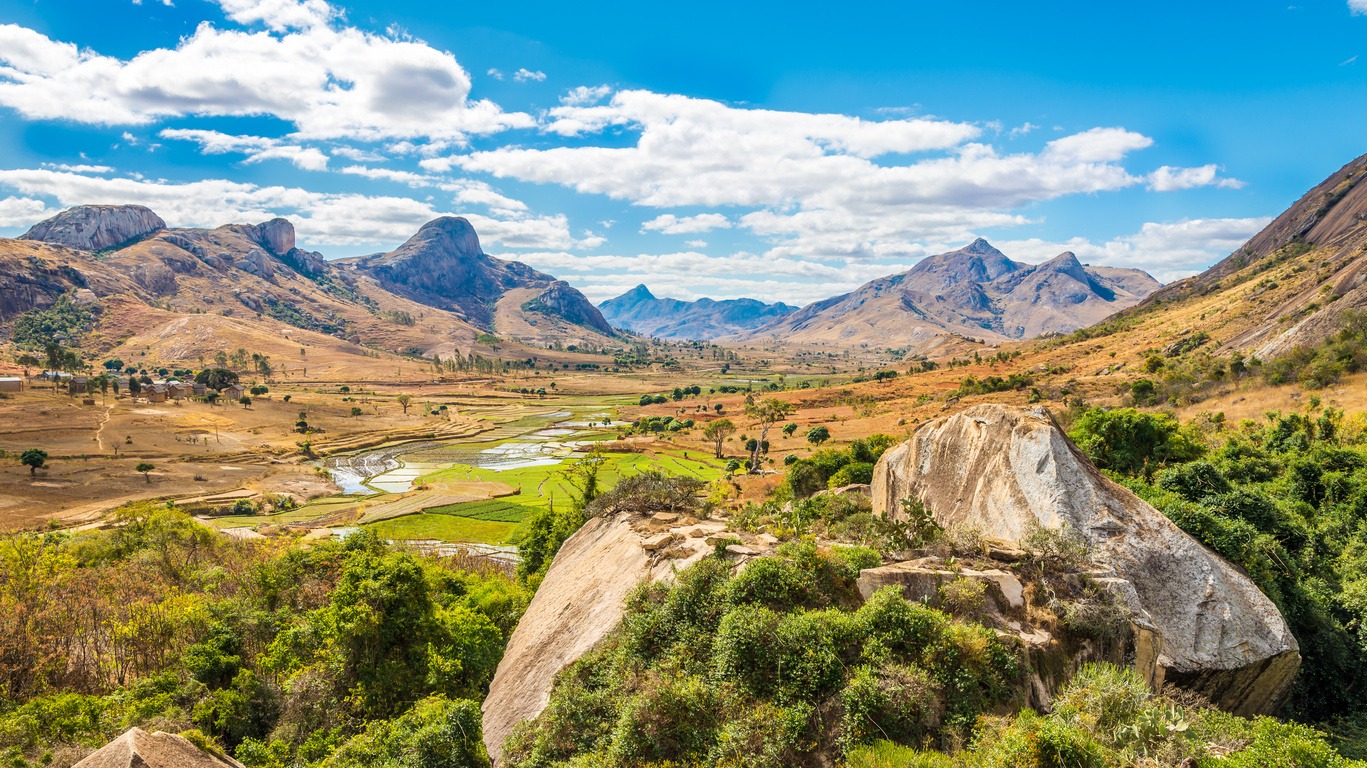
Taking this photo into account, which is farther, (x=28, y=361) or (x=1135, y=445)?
(x=28, y=361)

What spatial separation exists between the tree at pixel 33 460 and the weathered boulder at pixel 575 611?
320 feet

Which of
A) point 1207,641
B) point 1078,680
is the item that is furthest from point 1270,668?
point 1078,680

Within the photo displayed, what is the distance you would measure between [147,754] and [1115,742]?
60.5 ft

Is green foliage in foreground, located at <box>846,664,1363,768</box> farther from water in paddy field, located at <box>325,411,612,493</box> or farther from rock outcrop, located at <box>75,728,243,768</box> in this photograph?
water in paddy field, located at <box>325,411,612,493</box>

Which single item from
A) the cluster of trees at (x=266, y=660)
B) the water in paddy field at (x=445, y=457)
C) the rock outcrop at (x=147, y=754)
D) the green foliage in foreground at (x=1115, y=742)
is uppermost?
the green foliage in foreground at (x=1115, y=742)

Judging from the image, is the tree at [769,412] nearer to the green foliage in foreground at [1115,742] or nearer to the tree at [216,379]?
the green foliage in foreground at [1115,742]

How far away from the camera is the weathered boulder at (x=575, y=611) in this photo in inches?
756

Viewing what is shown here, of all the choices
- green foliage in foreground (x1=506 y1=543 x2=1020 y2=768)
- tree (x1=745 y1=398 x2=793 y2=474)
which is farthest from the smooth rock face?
tree (x1=745 y1=398 x2=793 y2=474)

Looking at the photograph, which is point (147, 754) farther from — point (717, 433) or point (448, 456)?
point (448, 456)

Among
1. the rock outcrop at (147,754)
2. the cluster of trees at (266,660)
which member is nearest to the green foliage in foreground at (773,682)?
the cluster of trees at (266,660)

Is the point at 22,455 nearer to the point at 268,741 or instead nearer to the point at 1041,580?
the point at 268,741

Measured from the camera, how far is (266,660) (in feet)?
73.8

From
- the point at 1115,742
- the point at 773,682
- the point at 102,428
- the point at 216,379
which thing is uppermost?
the point at 216,379

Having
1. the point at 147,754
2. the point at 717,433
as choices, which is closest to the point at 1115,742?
the point at 147,754
